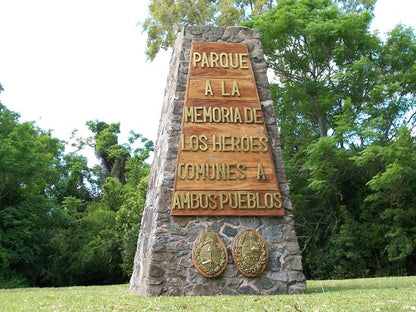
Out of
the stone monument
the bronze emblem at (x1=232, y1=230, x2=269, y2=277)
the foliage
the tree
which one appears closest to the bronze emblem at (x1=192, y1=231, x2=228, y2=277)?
the stone monument

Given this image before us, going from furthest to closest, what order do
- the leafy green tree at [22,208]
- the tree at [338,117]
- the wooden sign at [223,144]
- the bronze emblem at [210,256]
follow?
the leafy green tree at [22,208] → the tree at [338,117] → the wooden sign at [223,144] → the bronze emblem at [210,256]

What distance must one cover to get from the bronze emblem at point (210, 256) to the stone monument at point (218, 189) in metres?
0.01

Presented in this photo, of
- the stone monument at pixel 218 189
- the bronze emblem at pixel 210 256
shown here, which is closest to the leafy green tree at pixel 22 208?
→ the stone monument at pixel 218 189

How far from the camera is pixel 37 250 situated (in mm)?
15641

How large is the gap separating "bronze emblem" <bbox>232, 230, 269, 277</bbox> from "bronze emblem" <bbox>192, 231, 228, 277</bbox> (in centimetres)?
17

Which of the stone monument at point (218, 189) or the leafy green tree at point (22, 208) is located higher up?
the leafy green tree at point (22, 208)

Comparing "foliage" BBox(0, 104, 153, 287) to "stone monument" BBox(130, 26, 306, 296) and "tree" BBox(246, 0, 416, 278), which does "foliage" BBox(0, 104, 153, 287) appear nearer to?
"tree" BBox(246, 0, 416, 278)

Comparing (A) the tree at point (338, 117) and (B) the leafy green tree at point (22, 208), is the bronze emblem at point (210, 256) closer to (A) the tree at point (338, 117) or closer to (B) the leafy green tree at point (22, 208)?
(A) the tree at point (338, 117)

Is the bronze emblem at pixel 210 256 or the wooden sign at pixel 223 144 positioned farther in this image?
the wooden sign at pixel 223 144

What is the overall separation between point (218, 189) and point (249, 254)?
3.07ft

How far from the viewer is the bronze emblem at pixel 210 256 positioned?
6.56m

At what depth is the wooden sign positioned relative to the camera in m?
6.82

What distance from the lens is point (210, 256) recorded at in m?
6.59

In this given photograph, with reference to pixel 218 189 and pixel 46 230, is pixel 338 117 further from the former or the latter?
pixel 46 230
